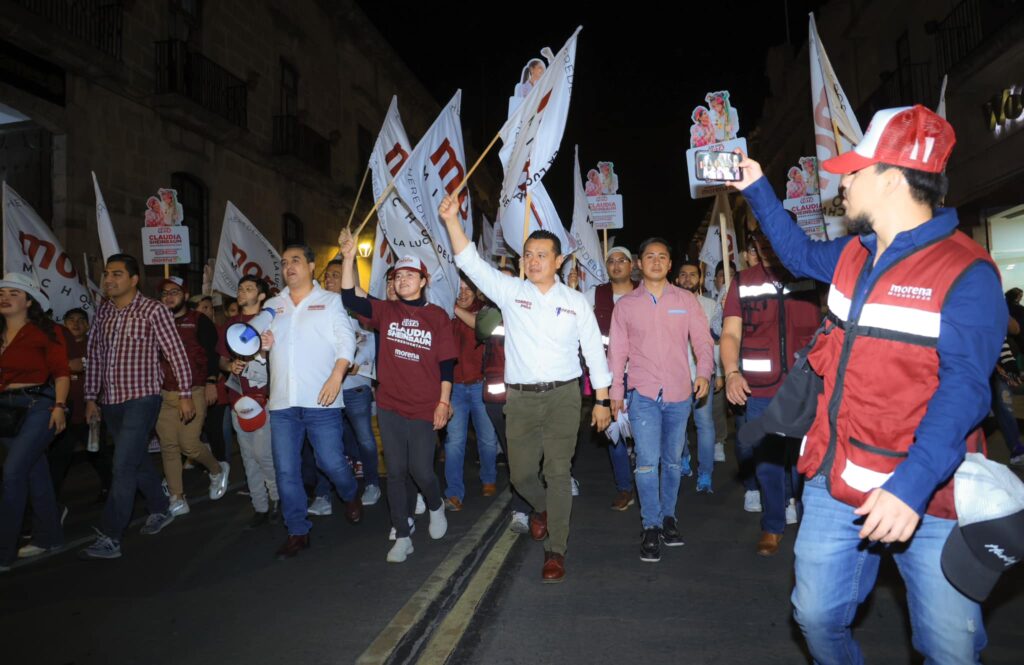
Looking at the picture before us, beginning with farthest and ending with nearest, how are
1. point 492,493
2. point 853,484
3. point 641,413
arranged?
1. point 492,493
2. point 641,413
3. point 853,484

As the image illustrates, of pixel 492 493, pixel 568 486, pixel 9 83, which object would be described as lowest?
pixel 492 493

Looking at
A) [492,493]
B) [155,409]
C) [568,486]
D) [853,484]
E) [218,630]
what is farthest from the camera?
[492,493]

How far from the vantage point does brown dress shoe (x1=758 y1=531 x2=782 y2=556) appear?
5.22 m

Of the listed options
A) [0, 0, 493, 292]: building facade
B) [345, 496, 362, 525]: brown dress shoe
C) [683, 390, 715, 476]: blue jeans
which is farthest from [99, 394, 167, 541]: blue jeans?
[0, 0, 493, 292]: building facade

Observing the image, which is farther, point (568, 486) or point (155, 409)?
point (155, 409)

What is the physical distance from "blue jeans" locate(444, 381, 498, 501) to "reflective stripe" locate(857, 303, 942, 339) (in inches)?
202

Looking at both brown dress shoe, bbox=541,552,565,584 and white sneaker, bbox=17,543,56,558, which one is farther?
white sneaker, bbox=17,543,56,558

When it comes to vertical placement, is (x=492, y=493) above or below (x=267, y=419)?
below

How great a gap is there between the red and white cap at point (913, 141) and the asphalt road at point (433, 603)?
2.36 metres

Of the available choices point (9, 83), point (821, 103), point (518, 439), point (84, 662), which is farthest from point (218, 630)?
point (9, 83)

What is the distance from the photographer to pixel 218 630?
13.2ft

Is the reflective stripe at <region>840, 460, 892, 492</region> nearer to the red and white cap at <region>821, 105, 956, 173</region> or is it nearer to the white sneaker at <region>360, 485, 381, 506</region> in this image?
the red and white cap at <region>821, 105, 956, 173</region>

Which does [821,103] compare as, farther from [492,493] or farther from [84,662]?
[84,662]

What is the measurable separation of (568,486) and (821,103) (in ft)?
12.0
